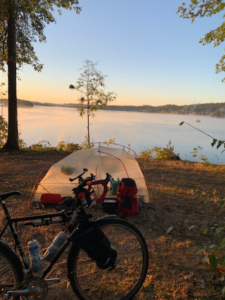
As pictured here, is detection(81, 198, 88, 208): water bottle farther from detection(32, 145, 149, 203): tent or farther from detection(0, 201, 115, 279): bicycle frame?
detection(32, 145, 149, 203): tent

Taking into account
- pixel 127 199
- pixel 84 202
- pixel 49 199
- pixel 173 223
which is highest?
pixel 84 202

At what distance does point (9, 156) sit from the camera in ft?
36.4

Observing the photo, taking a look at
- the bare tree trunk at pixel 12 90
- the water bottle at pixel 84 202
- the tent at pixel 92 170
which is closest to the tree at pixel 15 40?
the bare tree trunk at pixel 12 90

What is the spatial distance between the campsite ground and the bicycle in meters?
0.33

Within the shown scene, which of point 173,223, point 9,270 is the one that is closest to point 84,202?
point 9,270

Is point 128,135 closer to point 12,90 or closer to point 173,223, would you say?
point 12,90

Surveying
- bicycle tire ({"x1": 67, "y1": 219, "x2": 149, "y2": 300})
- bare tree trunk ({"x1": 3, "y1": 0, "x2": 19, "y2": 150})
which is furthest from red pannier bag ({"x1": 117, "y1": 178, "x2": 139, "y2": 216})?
bare tree trunk ({"x1": 3, "y1": 0, "x2": 19, "y2": 150})

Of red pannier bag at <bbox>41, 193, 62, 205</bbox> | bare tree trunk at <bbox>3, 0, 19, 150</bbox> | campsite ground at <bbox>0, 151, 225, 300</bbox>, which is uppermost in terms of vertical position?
bare tree trunk at <bbox>3, 0, 19, 150</bbox>

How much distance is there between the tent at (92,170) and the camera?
5613 millimetres

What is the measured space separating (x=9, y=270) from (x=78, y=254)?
641 millimetres

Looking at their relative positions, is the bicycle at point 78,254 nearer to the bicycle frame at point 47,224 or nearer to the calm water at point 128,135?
the bicycle frame at point 47,224

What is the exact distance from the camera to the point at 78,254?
229 centimetres

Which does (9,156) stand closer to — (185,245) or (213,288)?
(185,245)

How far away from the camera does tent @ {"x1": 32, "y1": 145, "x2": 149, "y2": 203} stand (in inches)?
221
